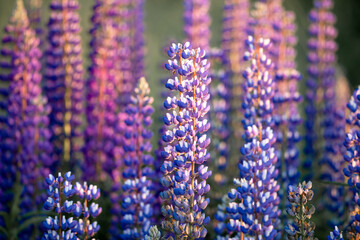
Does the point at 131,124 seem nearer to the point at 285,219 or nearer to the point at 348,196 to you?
the point at 285,219

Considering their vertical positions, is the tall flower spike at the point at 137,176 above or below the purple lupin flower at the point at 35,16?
below

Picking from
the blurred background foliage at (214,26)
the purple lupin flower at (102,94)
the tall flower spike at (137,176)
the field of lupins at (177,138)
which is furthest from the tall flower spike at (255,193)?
the blurred background foliage at (214,26)

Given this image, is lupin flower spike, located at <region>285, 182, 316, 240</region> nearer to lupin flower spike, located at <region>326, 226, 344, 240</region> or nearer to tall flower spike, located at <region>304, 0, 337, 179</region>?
lupin flower spike, located at <region>326, 226, 344, 240</region>

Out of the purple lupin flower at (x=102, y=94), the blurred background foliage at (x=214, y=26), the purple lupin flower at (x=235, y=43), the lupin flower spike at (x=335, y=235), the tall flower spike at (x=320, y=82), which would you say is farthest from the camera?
the blurred background foliage at (x=214, y=26)

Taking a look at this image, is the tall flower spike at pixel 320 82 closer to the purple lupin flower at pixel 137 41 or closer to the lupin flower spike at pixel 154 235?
the purple lupin flower at pixel 137 41

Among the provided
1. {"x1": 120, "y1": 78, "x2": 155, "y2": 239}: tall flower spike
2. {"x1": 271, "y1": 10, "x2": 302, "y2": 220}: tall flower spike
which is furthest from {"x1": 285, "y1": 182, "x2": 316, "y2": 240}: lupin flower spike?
{"x1": 271, "y1": 10, "x2": 302, "y2": 220}: tall flower spike

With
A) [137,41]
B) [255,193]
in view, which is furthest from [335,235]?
[137,41]
